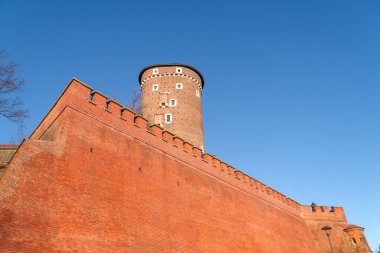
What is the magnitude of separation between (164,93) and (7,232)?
21.2 m

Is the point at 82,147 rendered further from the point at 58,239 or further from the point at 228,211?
the point at 228,211

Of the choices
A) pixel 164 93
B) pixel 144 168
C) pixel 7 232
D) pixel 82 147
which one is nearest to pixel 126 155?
pixel 144 168

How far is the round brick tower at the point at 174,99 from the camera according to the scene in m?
27.3

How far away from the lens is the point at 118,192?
11.9 m

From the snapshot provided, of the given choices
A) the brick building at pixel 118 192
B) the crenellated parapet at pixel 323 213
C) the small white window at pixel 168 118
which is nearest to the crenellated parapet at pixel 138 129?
the brick building at pixel 118 192

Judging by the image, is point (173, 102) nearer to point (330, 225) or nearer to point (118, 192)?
point (330, 225)

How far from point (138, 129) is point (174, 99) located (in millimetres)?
14035

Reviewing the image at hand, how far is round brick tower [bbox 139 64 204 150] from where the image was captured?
89.6 ft

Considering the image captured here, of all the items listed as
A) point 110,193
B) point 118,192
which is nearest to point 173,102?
point 118,192

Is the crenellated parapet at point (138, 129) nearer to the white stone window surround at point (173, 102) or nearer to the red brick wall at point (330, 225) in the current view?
the red brick wall at point (330, 225)

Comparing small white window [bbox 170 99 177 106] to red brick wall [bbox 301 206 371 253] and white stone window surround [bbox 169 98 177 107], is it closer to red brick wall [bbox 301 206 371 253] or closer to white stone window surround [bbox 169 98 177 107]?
white stone window surround [bbox 169 98 177 107]

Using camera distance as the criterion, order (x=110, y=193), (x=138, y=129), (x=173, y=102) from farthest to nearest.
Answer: (x=173, y=102), (x=138, y=129), (x=110, y=193)

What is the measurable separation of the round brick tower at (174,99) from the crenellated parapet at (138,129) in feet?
24.0

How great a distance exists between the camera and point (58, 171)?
10.3 meters
